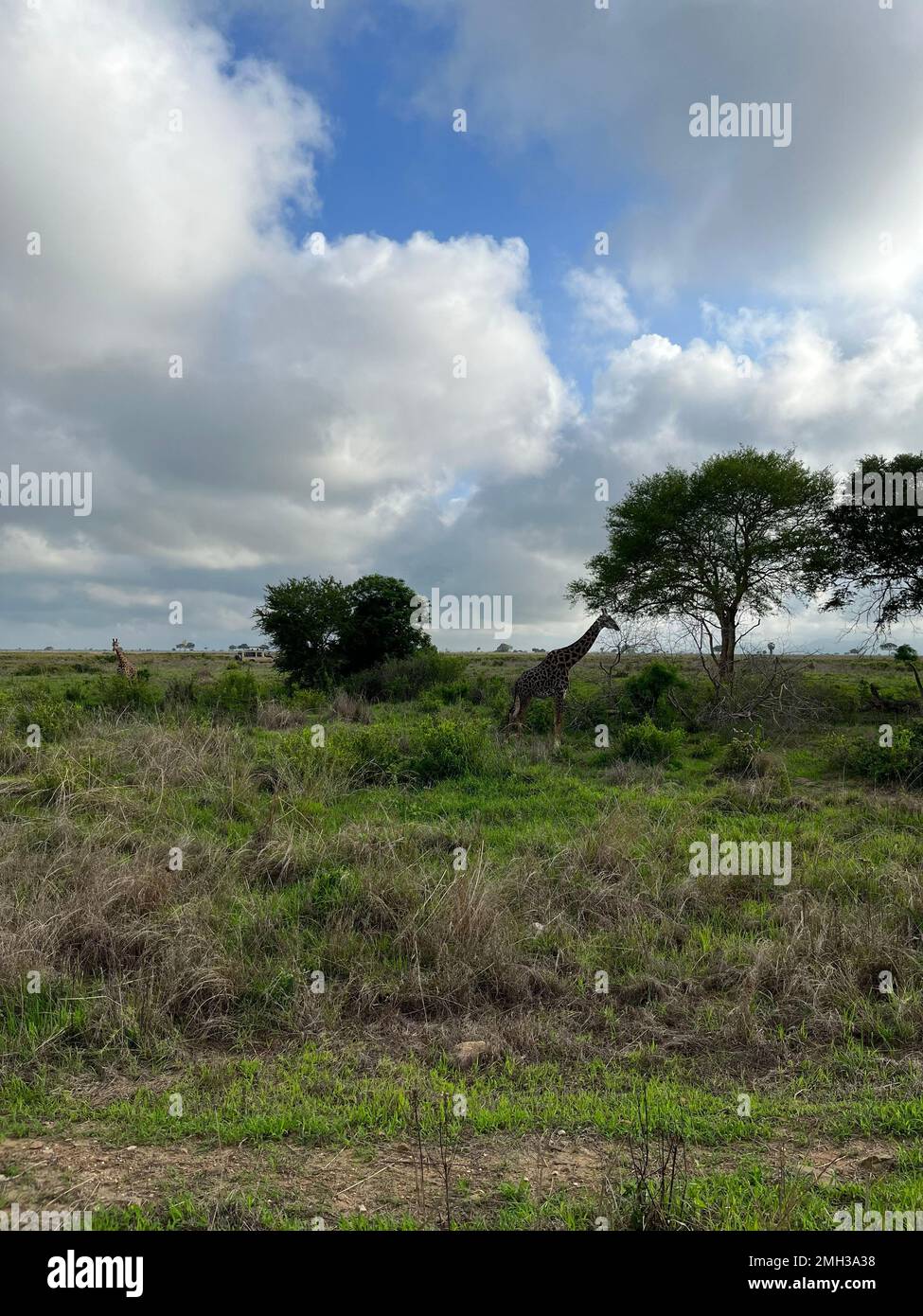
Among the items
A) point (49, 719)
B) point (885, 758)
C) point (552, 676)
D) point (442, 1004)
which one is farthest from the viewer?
point (552, 676)

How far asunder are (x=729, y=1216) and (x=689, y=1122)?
943mm

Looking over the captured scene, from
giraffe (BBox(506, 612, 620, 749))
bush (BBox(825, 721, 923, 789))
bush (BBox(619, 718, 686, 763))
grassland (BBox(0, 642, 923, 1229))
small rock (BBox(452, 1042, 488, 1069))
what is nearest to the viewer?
grassland (BBox(0, 642, 923, 1229))

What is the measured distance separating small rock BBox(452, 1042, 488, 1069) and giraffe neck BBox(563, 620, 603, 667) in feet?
40.2

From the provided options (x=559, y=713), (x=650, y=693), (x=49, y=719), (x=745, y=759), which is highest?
(x=650, y=693)

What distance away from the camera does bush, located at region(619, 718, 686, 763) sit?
560 inches

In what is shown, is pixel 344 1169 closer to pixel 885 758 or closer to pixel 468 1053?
pixel 468 1053

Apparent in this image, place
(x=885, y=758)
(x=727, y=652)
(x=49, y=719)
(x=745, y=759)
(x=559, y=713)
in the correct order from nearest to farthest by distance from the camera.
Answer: (x=885, y=758), (x=745, y=759), (x=49, y=719), (x=559, y=713), (x=727, y=652)

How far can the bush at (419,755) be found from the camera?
1241 centimetres

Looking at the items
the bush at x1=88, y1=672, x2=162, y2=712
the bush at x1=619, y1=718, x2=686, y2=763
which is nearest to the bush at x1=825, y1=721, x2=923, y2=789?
the bush at x1=619, y1=718, x2=686, y2=763

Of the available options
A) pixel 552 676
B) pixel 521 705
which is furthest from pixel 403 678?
pixel 552 676

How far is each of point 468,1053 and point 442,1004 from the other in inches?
28.6

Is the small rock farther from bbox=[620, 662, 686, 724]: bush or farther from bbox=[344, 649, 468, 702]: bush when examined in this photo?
bbox=[344, 649, 468, 702]: bush

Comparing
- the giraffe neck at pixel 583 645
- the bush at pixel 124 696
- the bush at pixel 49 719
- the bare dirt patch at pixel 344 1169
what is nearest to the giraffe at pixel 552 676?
the giraffe neck at pixel 583 645

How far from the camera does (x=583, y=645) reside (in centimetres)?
1725
